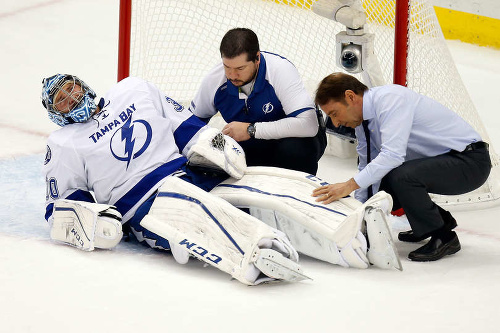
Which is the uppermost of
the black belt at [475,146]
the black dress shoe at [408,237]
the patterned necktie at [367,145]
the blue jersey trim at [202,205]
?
the black belt at [475,146]

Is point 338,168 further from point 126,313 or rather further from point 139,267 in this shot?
point 126,313

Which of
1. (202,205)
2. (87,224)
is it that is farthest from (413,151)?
(87,224)

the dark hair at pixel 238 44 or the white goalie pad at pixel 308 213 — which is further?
the dark hair at pixel 238 44

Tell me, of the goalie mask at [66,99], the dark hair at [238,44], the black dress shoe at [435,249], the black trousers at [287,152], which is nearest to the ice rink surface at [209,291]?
the black dress shoe at [435,249]

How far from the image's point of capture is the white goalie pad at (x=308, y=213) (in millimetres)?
2918

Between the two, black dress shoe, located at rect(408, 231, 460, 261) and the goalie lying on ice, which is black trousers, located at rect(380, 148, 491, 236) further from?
the goalie lying on ice

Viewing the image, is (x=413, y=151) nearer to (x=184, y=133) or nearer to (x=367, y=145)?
(x=367, y=145)

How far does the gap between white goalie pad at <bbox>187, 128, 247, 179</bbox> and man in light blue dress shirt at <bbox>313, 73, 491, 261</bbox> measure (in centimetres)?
32

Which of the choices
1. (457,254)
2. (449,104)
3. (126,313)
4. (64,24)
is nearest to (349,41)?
(449,104)

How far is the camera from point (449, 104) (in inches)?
152

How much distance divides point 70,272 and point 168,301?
1.28 feet

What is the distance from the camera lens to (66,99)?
10.1 feet

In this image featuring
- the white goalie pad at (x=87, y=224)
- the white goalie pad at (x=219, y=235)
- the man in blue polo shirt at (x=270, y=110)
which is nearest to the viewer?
the white goalie pad at (x=219, y=235)

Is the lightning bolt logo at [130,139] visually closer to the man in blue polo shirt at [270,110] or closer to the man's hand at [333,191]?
the man in blue polo shirt at [270,110]
